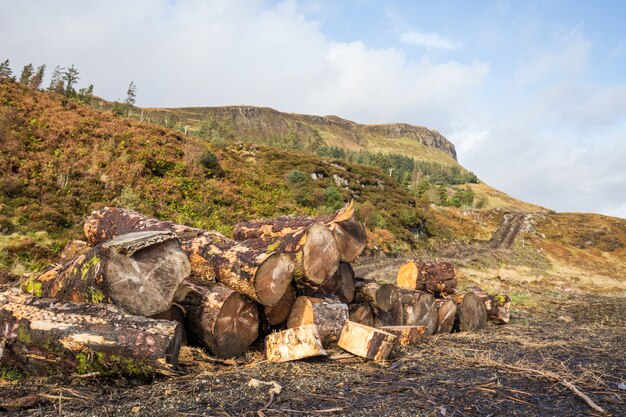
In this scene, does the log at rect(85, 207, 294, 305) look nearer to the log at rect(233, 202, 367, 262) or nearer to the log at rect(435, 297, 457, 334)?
the log at rect(233, 202, 367, 262)

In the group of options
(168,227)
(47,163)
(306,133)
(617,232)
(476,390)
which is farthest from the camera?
(306,133)

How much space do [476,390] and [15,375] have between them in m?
4.54

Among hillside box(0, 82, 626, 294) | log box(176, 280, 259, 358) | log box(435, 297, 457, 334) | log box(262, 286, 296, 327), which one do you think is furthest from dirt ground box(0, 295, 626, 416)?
hillside box(0, 82, 626, 294)

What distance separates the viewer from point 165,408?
120 inches

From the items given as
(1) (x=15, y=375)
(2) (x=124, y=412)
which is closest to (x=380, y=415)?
(2) (x=124, y=412)

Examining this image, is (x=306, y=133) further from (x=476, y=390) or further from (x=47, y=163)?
(x=476, y=390)

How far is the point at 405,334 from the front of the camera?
585 centimetres

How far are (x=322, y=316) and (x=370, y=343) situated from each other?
2.34 ft

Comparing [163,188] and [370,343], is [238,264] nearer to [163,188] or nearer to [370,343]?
[370,343]

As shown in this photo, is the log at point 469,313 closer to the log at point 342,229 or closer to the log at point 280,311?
the log at point 342,229

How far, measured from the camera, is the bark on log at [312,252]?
5.26 meters

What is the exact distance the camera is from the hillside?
41.0ft

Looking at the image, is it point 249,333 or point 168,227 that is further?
point 168,227

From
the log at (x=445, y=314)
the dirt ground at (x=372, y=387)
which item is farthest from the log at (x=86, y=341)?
the log at (x=445, y=314)
